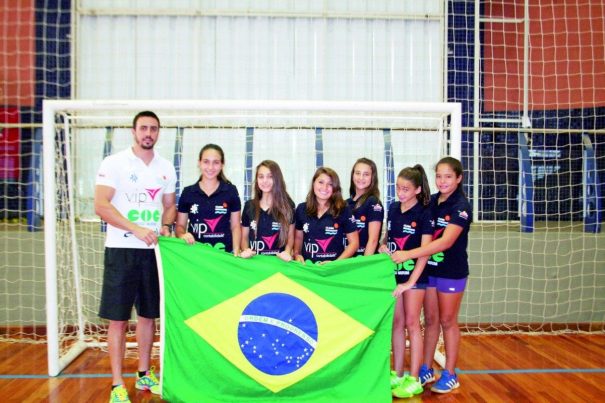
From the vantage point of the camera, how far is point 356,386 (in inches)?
106

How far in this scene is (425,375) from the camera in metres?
3.13

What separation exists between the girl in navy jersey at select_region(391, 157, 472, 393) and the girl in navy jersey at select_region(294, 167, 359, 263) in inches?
18.3

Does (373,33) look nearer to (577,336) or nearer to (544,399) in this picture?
(577,336)

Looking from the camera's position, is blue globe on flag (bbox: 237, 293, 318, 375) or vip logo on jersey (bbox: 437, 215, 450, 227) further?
vip logo on jersey (bbox: 437, 215, 450, 227)

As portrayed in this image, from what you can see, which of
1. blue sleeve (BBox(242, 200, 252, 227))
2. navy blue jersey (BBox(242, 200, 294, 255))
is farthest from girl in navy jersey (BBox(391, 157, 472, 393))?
blue sleeve (BBox(242, 200, 252, 227))

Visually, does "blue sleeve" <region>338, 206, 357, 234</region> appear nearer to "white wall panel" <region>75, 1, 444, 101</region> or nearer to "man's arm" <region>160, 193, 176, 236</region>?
"man's arm" <region>160, 193, 176, 236</region>

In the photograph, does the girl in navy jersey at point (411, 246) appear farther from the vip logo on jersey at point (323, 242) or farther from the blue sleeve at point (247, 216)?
the blue sleeve at point (247, 216)

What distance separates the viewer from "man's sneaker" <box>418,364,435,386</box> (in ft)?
10.2

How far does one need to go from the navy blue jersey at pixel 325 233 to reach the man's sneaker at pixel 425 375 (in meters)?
0.93

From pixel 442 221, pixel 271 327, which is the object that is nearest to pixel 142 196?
pixel 271 327

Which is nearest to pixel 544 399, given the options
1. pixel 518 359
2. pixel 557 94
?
pixel 518 359

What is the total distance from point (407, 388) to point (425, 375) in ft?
0.87

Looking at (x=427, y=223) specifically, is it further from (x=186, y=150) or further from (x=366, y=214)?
(x=186, y=150)

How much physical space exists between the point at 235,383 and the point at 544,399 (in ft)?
5.92
